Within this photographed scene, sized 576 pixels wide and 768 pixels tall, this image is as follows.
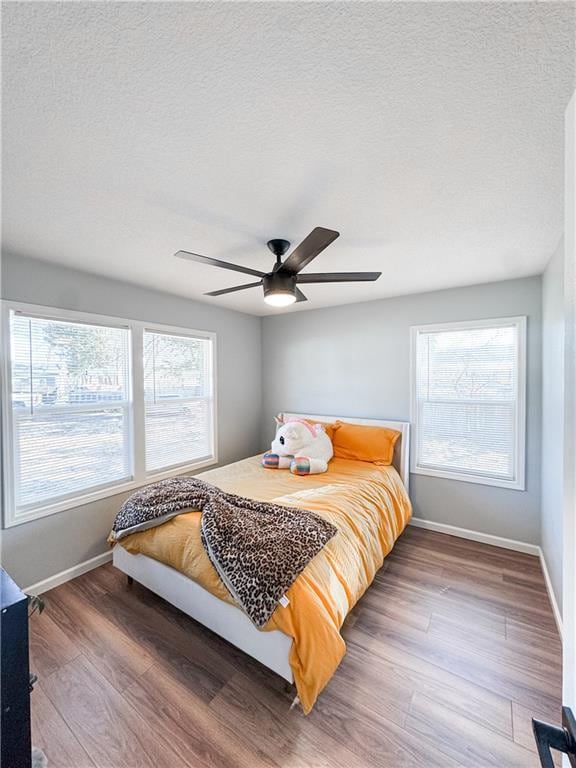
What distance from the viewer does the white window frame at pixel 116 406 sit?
2135 mm

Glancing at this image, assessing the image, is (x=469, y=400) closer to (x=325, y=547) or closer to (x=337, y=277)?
(x=337, y=277)

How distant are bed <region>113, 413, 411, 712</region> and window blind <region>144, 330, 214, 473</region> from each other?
2.20ft

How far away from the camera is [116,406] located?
9.18ft

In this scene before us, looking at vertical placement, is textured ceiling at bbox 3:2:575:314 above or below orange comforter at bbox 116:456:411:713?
above

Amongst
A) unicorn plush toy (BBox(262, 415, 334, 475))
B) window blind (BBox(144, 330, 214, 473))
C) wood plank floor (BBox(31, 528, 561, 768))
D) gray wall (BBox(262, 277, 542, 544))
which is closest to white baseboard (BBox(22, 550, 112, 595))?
wood plank floor (BBox(31, 528, 561, 768))

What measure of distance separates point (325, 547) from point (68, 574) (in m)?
2.18

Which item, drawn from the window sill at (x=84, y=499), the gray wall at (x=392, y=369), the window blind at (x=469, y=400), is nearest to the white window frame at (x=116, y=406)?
the window sill at (x=84, y=499)

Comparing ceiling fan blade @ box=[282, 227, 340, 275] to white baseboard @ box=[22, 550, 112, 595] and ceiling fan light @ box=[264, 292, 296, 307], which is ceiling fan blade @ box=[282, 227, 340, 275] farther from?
white baseboard @ box=[22, 550, 112, 595]

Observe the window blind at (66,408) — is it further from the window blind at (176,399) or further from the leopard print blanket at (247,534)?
the leopard print blanket at (247,534)

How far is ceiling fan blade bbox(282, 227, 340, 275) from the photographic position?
55.6 inches

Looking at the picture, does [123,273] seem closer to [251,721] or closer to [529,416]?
[251,721]

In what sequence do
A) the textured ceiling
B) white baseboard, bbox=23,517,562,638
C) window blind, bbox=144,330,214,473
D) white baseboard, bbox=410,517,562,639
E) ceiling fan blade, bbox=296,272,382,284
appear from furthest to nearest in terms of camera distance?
1. window blind, bbox=144,330,214,473
2. white baseboard, bbox=410,517,562,639
3. white baseboard, bbox=23,517,562,638
4. ceiling fan blade, bbox=296,272,382,284
5. the textured ceiling

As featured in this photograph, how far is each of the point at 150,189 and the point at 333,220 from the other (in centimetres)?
98

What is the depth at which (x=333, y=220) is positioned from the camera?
5.79ft
